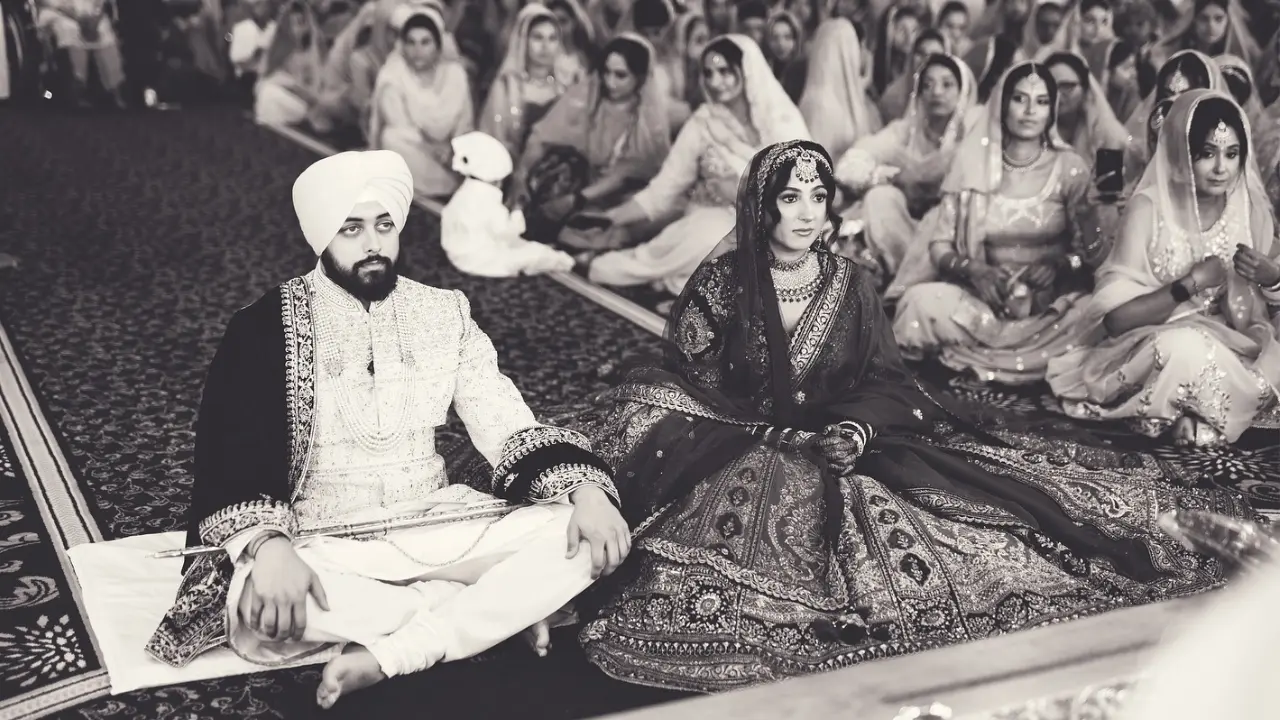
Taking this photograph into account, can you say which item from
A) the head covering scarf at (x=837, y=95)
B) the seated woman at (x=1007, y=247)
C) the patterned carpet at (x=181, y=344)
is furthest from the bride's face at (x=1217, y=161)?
the head covering scarf at (x=837, y=95)

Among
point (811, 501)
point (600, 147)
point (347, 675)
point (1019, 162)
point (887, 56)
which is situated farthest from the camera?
point (887, 56)

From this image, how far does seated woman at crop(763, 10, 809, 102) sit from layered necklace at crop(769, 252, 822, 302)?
3.92m

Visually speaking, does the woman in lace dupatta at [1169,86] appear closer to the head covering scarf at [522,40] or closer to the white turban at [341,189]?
the white turban at [341,189]

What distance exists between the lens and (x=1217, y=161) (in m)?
3.51

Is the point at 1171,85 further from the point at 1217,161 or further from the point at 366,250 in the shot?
the point at 366,250

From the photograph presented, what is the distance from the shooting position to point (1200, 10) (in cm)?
584

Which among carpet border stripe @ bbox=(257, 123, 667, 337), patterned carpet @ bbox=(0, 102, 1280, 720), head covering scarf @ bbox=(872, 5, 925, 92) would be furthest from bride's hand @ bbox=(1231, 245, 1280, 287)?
head covering scarf @ bbox=(872, 5, 925, 92)

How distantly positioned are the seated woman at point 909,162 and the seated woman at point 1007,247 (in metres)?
0.85

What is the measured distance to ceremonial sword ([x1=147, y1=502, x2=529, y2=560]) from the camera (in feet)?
7.05

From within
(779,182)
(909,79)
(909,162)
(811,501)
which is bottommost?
(811,501)

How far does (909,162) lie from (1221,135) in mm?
1995

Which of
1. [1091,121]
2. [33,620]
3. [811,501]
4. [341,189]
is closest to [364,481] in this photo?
[341,189]

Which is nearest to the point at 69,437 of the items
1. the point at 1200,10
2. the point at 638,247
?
the point at 638,247

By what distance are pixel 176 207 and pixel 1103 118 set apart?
13.4 feet
